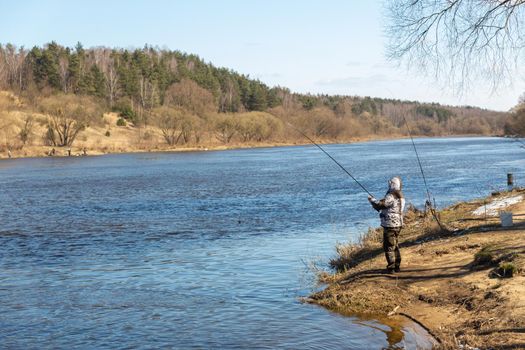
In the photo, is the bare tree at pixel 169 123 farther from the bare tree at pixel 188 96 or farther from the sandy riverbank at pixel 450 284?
the sandy riverbank at pixel 450 284

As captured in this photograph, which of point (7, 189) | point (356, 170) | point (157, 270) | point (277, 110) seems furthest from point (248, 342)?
point (277, 110)

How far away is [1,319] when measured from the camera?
35.6ft

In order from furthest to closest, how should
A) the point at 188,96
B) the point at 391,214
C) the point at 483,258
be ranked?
1. the point at 188,96
2. the point at 391,214
3. the point at 483,258

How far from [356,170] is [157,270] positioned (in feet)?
112

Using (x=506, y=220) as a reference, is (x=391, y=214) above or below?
above

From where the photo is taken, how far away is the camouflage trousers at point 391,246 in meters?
11.1

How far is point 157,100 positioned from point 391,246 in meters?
123

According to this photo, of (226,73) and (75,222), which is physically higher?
(226,73)

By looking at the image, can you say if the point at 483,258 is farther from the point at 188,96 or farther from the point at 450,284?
the point at 188,96

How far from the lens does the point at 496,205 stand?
58.7 feet

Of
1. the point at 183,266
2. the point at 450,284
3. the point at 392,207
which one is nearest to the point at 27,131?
the point at 183,266

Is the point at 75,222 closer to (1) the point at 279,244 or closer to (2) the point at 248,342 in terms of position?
(1) the point at 279,244

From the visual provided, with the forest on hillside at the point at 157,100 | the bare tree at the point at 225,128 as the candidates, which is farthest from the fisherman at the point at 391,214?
the bare tree at the point at 225,128

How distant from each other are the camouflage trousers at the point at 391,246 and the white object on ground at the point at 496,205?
5928 mm
